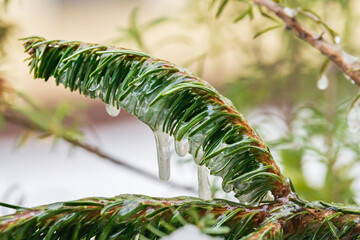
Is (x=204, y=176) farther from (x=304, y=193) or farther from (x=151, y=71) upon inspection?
(x=304, y=193)

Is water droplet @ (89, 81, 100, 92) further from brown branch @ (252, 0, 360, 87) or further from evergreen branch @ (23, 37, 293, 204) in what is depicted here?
brown branch @ (252, 0, 360, 87)

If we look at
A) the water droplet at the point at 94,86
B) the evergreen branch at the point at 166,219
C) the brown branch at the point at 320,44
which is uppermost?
the brown branch at the point at 320,44

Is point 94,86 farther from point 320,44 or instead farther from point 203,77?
point 203,77

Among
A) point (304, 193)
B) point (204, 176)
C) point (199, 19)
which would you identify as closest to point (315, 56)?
point (199, 19)

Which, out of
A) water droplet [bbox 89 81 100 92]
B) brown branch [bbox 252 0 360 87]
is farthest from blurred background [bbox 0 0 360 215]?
water droplet [bbox 89 81 100 92]

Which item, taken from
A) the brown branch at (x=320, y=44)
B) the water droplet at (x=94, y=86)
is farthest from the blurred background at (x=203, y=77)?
the water droplet at (x=94, y=86)

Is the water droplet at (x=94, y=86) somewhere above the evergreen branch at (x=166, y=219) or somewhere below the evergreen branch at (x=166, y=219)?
above

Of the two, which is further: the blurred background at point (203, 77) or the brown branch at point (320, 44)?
the blurred background at point (203, 77)

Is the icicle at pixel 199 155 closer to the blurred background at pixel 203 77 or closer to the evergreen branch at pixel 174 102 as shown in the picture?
the evergreen branch at pixel 174 102
